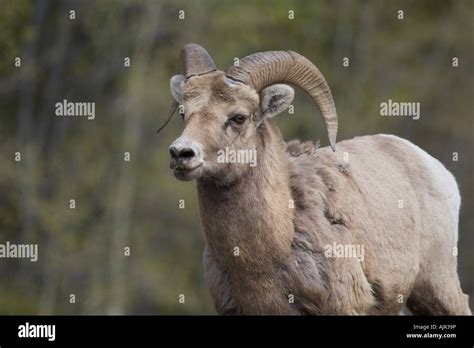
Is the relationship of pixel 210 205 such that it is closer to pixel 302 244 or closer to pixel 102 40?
pixel 302 244

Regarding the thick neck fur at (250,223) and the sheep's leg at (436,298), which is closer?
the thick neck fur at (250,223)

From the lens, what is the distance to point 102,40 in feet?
108

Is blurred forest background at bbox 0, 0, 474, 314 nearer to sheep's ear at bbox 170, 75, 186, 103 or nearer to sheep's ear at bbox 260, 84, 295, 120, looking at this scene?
sheep's ear at bbox 170, 75, 186, 103

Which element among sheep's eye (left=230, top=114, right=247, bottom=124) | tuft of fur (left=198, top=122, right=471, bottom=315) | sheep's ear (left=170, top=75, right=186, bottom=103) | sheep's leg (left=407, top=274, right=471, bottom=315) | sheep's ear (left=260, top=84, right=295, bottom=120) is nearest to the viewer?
sheep's eye (left=230, top=114, right=247, bottom=124)

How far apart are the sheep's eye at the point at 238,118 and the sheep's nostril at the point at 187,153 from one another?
2.39 ft

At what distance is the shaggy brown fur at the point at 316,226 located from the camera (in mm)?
12148

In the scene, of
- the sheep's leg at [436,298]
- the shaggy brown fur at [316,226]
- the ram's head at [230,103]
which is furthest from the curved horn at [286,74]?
the sheep's leg at [436,298]

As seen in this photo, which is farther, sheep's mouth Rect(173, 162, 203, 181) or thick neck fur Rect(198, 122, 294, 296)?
thick neck fur Rect(198, 122, 294, 296)

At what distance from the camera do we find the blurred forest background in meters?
30.7

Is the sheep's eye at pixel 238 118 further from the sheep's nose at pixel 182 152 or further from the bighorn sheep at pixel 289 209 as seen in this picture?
the sheep's nose at pixel 182 152

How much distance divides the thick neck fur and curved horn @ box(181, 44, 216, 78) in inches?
29.5

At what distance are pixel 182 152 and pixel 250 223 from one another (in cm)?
116

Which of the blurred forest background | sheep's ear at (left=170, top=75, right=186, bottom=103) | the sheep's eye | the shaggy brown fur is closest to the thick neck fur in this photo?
the shaggy brown fur
